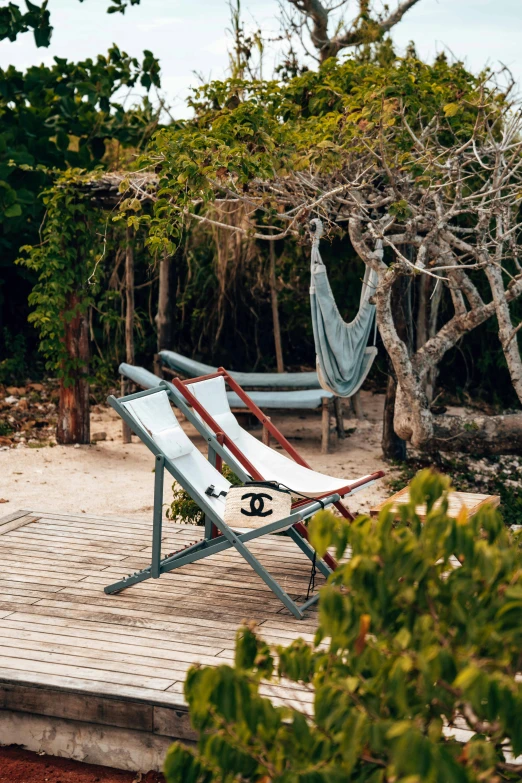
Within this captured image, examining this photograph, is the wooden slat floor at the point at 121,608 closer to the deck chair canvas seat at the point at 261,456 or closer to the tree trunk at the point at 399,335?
the deck chair canvas seat at the point at 261,456

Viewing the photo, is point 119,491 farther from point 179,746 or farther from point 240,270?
point 179,746

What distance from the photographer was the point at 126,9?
29.8 ft

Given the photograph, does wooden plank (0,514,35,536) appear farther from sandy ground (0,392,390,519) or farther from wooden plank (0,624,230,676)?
wooden plank (0,624,230,676)

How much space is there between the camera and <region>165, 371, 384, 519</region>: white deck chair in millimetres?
4395

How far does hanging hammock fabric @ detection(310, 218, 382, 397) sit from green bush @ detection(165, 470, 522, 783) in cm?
421

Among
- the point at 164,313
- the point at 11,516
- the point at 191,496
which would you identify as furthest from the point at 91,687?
the point at 164,313

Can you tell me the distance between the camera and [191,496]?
4113 millimetres

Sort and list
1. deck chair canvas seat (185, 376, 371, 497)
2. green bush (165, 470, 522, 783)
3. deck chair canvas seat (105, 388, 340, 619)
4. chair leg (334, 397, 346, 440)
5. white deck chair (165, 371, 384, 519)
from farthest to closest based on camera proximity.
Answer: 1. chair leg (334, 397, 346, 440)
2. deck chair canvas seat (185, 376, 371, 497)
3. white deck chair (165, 371, 384, 519)
4. deck chair canvas seat (105, 388, 340, 619)
5. green bush (165, 470, 522, 783)

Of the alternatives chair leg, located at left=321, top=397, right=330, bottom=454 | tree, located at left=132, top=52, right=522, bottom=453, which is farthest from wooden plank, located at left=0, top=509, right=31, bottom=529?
chair leg, located at left=321, top=397, right=330, bottom=454

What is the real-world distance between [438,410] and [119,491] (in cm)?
298

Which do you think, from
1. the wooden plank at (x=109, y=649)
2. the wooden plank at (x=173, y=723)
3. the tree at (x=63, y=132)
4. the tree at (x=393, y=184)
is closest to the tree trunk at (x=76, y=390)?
the tree at (x=63, y=132)

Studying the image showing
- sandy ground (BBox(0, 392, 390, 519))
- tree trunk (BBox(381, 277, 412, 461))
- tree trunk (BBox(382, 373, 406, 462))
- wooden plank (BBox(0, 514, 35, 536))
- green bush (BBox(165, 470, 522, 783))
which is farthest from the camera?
tree trunk (BBox(382, 373, 406, 462))

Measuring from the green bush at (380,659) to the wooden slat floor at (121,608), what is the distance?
1010 mm

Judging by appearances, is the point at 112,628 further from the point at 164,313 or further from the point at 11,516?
the point at 164,313
